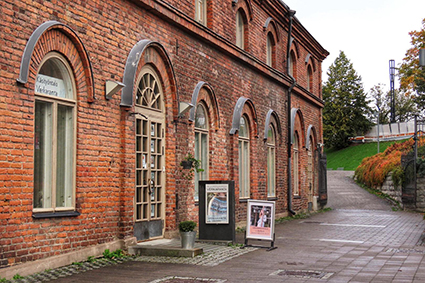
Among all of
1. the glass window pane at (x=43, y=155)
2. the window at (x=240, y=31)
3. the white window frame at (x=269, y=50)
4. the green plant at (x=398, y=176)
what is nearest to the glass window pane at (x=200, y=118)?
the window at (x=240, y=31)

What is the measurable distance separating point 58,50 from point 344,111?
6252 centimetres

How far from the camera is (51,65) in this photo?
9102 millimetres

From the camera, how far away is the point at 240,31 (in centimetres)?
1789

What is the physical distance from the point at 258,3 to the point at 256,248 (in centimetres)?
976

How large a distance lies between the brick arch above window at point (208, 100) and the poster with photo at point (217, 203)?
218 centimetres

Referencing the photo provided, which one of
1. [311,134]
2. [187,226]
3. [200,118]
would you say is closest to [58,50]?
[187,226]

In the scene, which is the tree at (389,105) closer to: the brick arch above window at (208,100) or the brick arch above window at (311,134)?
the brick arch above window at (311,134)

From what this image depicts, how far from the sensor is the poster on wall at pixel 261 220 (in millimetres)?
11711

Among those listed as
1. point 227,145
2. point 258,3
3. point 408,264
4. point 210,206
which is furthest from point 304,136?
point 408,264

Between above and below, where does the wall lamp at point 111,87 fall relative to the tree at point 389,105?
below

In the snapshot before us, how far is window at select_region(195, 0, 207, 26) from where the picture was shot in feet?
48.2

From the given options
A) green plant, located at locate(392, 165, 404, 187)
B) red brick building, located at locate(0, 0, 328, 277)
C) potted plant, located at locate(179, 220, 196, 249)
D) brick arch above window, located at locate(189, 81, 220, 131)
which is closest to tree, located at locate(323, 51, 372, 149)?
green plant, located at locate(392, 165, 404, 187)

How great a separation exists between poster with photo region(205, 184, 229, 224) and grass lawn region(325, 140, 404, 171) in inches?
1766

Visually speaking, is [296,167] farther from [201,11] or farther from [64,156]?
[64,156]
